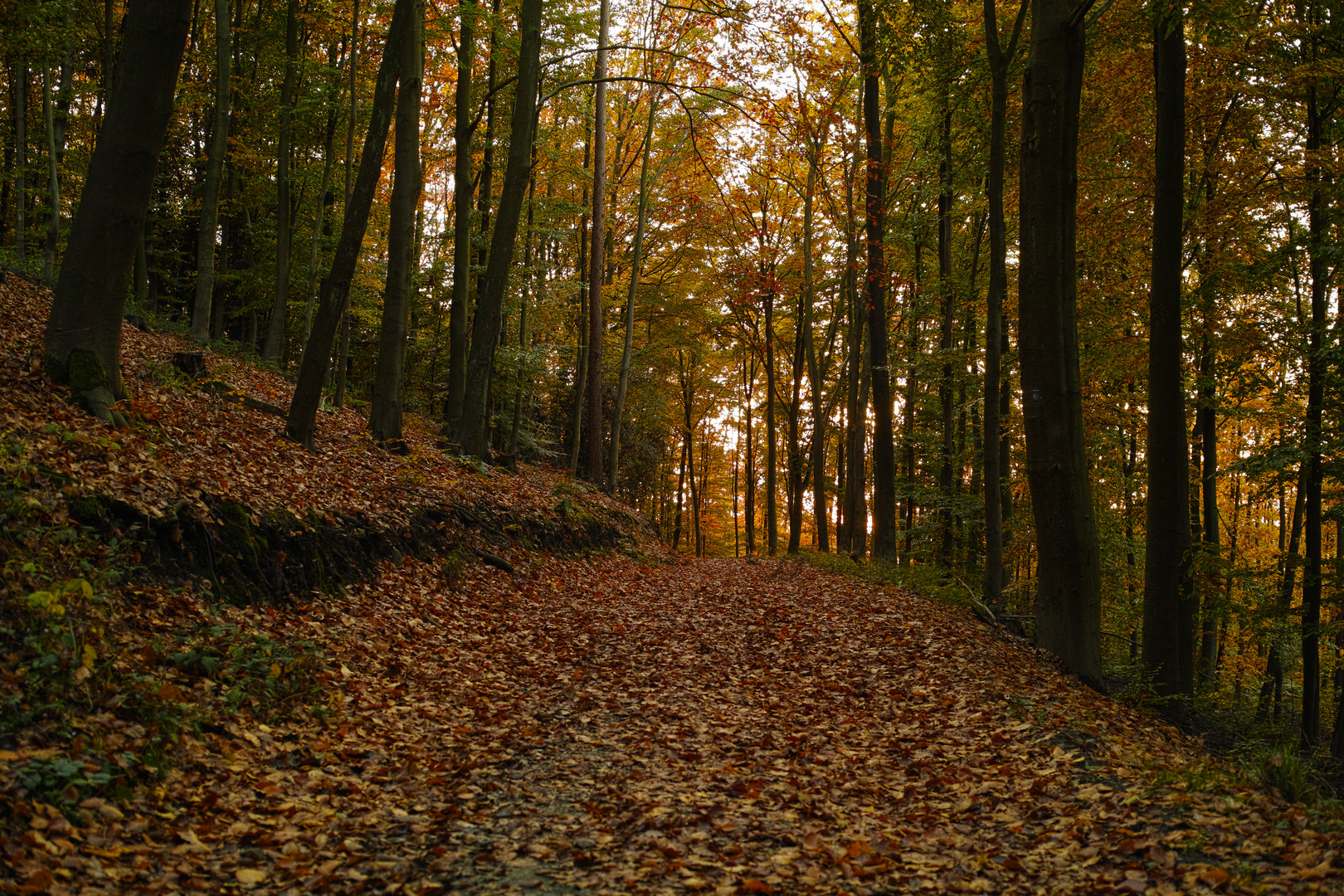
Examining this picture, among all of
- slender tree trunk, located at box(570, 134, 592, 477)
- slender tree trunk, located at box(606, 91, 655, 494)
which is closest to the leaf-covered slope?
slender tree trunk, located at box(570, 134, 592, 477)

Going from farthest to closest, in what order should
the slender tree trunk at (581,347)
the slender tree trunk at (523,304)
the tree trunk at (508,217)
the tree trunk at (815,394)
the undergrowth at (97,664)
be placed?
the tree trunk at (815,394) < the slender tree trunk at (581,347) < the slender tree trunk at (523,304) < the tree trunk at (508,217) < the undergrowth at (97,664)

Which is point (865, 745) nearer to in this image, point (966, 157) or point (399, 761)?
point (399, 761)

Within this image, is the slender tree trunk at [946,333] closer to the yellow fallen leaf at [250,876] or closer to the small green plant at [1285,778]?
the small green plant at [1285,778]

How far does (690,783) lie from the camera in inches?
187

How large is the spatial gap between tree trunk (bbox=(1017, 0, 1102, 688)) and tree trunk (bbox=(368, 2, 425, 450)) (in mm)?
8704

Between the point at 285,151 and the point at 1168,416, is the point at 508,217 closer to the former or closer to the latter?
the point at 285,151

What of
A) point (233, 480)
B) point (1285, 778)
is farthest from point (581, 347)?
point (1285, 778)

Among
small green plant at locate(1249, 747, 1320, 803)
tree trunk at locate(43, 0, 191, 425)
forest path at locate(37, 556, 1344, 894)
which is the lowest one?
forest path at locate(37, 556, 1344, 894)

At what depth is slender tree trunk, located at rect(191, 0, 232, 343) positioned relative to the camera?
47.4 ft

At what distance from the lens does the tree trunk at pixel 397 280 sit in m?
11.5

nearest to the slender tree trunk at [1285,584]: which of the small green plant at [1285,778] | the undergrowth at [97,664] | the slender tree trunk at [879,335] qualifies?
the slender tree trunk at [879,335]

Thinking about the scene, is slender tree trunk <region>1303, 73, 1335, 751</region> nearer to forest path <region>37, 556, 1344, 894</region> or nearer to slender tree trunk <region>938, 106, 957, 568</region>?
forest path <region>37, 556, 1344, 894</region>

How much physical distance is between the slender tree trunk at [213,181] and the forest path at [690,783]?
1003 cm

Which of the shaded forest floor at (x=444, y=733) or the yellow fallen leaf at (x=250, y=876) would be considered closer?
the yellow fallen leaf at (x=250, y=876)
